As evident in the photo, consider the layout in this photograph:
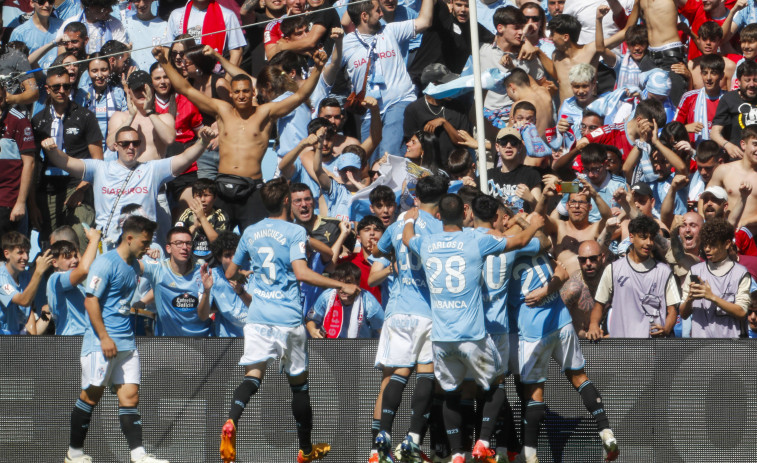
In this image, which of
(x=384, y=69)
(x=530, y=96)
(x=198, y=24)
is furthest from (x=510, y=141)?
(x=198, y=24)

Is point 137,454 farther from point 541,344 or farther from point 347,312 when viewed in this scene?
point 541,344

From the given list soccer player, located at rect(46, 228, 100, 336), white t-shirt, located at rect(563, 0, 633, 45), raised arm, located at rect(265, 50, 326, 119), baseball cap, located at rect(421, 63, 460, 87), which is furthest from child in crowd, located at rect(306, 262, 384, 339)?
white t-shirt, located at rect(563, 0, 633, 45)

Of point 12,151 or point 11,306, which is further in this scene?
point 12,151

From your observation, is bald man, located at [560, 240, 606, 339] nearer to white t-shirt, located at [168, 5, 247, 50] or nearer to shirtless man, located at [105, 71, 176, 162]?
shirtless man, located at [105, 71, 176, 162]

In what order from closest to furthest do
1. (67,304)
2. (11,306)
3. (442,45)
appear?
1. (67,304)
2. (11,306)
3. (442,45)

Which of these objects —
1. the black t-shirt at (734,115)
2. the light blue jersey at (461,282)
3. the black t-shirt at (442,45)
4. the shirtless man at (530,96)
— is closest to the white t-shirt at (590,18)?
the black t-shirt at (442,45)

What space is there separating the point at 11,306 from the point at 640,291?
5.95 metres

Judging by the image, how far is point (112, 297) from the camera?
30.0 feet

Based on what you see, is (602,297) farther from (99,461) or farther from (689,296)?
(99,461)

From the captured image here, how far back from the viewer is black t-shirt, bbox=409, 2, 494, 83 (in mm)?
13570

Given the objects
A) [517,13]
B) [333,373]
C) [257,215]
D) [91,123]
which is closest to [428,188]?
[333,373]

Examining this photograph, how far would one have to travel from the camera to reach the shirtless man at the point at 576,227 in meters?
10.6

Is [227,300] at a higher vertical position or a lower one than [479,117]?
lower

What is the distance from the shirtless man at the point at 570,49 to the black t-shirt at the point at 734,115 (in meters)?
1.78
